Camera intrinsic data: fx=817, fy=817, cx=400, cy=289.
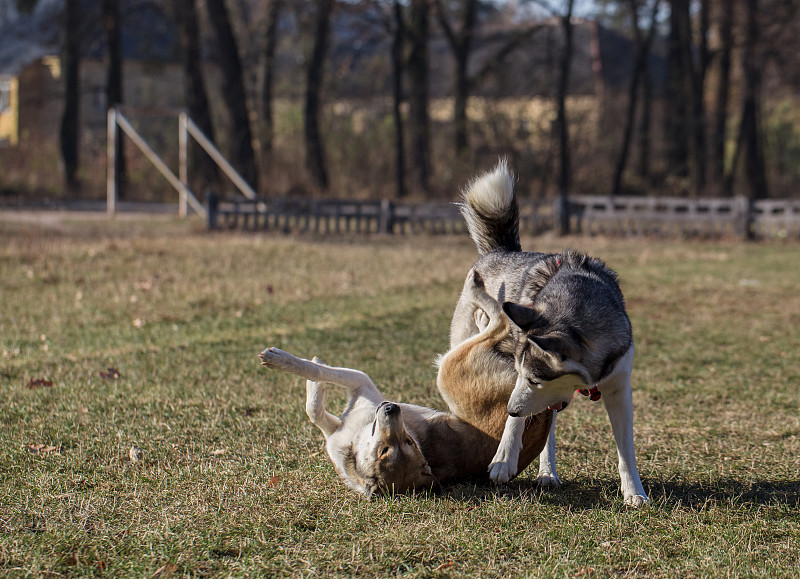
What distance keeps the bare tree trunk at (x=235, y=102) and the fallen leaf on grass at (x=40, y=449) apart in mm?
16896

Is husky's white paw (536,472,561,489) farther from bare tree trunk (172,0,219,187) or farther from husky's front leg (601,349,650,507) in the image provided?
bare tree trunk (172,0,219,187)

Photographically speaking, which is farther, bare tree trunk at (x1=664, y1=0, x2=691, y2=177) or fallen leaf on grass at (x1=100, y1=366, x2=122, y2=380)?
bare tree trunk at (x1=664, y1=0, x2=691, y2=177)

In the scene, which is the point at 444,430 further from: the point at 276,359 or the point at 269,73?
the point at 269,73

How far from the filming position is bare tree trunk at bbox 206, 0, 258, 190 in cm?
2080

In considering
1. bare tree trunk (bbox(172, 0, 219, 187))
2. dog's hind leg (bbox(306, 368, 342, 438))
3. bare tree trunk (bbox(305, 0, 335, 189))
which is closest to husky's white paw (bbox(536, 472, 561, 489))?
dog's hind leg (bbox(306, 368, 342, 438))

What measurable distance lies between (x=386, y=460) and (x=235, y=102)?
18.6 meters

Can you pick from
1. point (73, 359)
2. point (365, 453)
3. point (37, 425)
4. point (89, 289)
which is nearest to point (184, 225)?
point (89, 289)

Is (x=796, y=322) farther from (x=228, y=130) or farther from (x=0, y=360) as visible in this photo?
(x=228, y=130)

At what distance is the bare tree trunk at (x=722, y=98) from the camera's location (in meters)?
23.8

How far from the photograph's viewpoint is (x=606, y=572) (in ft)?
10.6

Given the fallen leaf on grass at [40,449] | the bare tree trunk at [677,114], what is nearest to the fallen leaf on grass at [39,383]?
the fallen leaf on grass at [40,449]

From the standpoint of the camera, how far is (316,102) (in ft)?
84.5

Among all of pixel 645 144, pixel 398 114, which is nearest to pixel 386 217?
pixel 398 114

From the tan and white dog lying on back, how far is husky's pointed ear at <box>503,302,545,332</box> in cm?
32
